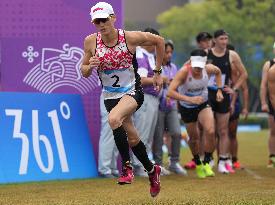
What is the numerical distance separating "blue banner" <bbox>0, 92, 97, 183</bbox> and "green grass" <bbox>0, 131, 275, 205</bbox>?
1.08 ft

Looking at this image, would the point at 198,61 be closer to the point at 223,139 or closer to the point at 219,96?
the point at 219,96

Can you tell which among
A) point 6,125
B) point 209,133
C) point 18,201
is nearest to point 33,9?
point 6,125

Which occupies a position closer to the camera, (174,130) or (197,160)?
(197,160)

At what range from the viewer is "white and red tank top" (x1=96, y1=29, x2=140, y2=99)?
8938 mm

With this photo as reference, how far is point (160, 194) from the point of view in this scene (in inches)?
377

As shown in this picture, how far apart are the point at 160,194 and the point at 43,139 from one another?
105 inches

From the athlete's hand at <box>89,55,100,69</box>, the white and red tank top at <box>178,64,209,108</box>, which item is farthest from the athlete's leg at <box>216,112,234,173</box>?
the athlete's hand at <box>89,55,100,69</box>

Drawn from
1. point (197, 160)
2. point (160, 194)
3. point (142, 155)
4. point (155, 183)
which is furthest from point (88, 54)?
point (197, 160)

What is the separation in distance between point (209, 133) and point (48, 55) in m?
2.82

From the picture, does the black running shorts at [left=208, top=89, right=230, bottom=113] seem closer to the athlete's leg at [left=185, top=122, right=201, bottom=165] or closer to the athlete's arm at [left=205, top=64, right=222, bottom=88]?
the athlete's arm at [left=205, top=64, right=222, bottom=88]

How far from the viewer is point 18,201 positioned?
886cm

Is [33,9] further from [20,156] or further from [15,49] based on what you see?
[20,156]

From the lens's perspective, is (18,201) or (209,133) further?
(209,133)

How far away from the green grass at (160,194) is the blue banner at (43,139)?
0.33 m
